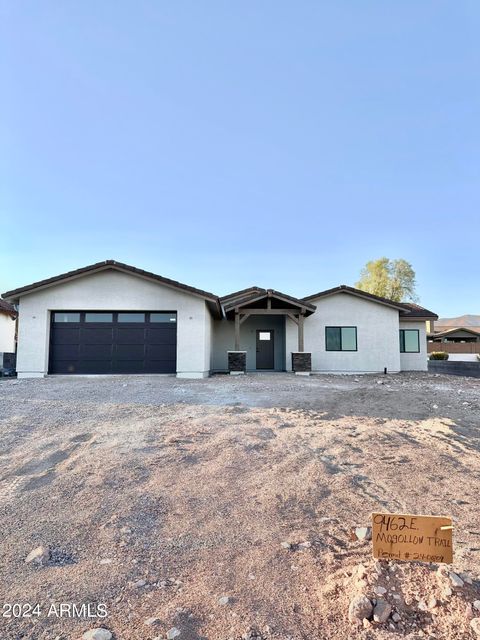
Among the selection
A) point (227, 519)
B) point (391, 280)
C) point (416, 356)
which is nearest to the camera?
point (227, 519)

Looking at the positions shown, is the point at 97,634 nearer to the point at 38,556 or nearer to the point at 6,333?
the point at 38,556

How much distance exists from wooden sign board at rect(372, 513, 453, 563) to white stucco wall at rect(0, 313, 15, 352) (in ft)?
75.5

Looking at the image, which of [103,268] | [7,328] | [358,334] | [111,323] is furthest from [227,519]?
[7,328]

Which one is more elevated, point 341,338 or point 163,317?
point 163,317

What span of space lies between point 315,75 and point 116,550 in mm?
15319

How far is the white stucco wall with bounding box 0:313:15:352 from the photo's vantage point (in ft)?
67.5

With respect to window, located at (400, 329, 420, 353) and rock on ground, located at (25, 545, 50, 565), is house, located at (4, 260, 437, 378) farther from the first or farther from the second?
rock on ground, located at (25, 545, 50, 565)

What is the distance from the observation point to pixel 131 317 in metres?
13.7

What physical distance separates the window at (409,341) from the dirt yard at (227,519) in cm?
1256

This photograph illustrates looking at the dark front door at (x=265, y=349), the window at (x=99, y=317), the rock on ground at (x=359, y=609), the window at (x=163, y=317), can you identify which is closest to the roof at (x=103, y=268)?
the window at (x=163, y=317)

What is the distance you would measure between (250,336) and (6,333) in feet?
47.7

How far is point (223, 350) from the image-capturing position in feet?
Result: 58.2

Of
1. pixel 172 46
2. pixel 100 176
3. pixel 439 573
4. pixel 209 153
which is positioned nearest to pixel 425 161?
pixel 209 153

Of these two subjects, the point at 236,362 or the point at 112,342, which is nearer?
the point at 112,342
